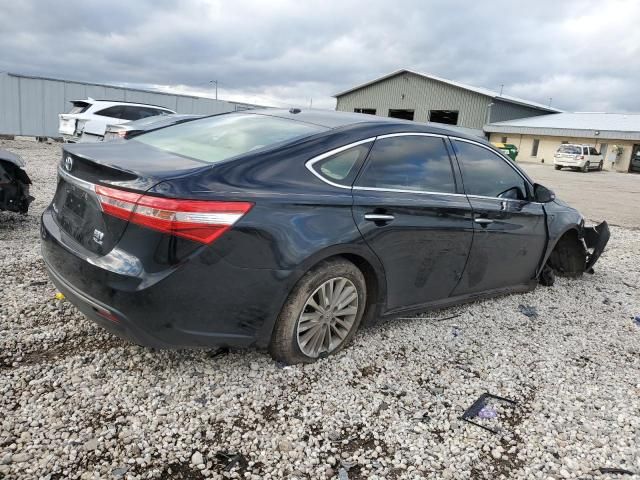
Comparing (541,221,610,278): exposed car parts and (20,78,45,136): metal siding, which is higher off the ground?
(20,78,45,136): metal siding

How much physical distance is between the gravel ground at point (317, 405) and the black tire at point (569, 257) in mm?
1725

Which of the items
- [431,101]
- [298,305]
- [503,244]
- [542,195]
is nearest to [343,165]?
[298,305]

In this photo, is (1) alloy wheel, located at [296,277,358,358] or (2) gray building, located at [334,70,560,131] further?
(2) gray building, located at [334,70,560,131]

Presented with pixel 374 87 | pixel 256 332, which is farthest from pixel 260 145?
pixel 374 87

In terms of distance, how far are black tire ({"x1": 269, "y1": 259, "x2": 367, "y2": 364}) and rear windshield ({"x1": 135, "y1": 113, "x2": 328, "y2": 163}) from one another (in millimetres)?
814

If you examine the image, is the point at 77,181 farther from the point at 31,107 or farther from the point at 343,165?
the point at 31,107

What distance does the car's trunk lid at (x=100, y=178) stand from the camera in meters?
2.47

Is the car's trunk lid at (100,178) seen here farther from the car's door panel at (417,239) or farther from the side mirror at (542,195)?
the side mirror at (542,195)

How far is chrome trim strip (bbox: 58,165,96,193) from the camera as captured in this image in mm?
2629

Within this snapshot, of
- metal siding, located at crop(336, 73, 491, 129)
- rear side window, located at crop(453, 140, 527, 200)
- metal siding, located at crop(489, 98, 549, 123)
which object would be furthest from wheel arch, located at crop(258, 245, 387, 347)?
metal siding, located at crop(489, 98, 549, 123)

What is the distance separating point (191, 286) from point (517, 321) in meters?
3.01

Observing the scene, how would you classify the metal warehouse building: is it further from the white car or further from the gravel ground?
the gravel ground

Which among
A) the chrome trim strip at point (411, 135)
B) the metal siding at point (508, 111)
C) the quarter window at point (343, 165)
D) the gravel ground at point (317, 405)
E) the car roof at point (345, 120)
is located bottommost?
the gravel ground at point (317, 405)

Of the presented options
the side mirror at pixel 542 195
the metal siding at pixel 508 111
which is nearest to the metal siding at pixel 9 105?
the side mirror at pixel 542 195
